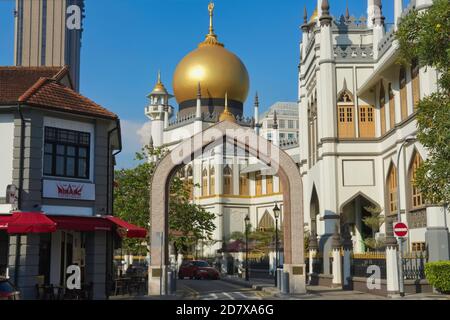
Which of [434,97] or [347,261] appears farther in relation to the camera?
[347,261]

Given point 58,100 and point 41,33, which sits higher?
point 41,33

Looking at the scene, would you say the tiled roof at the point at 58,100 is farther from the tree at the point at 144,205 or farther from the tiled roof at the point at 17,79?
Answer: the tree at the point at 144,205

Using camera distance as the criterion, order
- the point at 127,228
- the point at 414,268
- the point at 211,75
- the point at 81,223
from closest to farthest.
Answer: the point at 81,223
the point at 127,228
the point at 414,268
the point at 211,75

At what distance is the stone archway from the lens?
85.9 feet

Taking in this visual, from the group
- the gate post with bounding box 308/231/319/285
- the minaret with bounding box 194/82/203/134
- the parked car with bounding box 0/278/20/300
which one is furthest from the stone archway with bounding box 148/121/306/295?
the minaret with bounding box 194/82/203/134

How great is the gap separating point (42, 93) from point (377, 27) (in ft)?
80.5

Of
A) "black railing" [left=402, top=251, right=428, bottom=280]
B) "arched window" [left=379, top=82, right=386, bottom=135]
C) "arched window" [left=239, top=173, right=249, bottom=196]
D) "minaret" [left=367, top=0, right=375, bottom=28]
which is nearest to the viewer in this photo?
"black railing" [left=402, top=251, right=428, bottom=280]

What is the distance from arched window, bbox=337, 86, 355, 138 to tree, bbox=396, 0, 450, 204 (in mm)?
19887

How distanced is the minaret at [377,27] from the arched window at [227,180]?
1265 inches

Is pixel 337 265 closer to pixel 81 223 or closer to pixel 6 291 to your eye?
pixel 81 223

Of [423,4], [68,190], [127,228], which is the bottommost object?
[127,228]

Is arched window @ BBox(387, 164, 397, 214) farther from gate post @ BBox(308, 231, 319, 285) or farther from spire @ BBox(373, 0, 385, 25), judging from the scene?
spire @ BBox(373, 0, 385, 25)

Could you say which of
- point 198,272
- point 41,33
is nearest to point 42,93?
point 198,272

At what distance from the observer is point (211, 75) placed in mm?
72438
